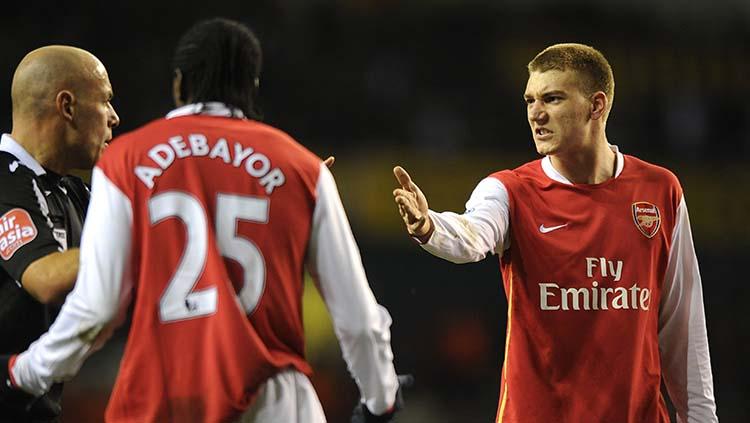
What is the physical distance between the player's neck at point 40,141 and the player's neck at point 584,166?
77.9 inches

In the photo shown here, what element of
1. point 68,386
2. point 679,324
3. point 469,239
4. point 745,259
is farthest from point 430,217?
point 745,259

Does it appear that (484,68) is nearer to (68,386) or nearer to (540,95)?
(68,386)

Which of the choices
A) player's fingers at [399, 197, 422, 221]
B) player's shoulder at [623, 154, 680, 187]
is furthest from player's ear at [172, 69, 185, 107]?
player's shoulder at [623, 154, 680, 187]

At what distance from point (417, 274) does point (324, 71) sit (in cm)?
277

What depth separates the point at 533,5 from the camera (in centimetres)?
1443

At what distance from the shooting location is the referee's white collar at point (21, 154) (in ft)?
12.5

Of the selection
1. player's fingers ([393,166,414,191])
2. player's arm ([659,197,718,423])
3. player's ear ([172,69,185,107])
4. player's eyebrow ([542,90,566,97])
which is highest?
player's ear ([172,69,185,107])

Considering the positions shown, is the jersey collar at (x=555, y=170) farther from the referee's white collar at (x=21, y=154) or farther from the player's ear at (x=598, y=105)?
the referee's white collar at (x=21, y=154)

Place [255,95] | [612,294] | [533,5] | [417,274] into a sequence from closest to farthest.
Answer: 1. [255,95]
2. [612,294]
3. [417,274]
4. [533,5]

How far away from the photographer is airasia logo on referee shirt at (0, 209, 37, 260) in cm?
355

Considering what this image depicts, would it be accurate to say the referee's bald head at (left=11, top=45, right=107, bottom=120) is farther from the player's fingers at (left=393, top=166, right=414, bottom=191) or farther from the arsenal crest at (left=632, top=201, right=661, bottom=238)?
the arsenal crest at (left=632, top=201, right=661, bottom=238)

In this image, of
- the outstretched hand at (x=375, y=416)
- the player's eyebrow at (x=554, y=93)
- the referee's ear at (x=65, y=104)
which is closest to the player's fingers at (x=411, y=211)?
the outstretched hand at (x=375, y=416)

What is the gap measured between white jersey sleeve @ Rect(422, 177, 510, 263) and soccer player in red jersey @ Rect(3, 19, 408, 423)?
0.85 meters

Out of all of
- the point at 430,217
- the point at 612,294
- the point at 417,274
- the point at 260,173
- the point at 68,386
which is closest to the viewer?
the point at 260,173
